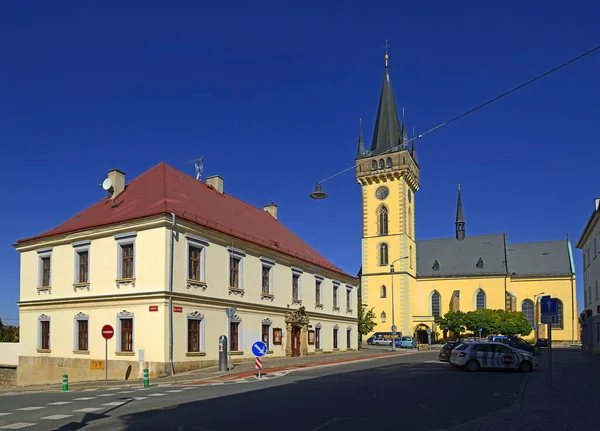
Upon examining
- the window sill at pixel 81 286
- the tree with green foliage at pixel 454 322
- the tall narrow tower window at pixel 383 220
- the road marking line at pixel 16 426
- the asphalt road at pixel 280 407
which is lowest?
the tree with green foliage at pixel 454 322

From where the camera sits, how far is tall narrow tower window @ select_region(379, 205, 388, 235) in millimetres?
78688

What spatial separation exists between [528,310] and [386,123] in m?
30.7

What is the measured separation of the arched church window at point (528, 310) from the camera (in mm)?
78312

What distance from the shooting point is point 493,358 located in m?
24.4

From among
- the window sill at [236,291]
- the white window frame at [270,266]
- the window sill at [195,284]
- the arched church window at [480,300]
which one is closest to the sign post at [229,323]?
the window sill at [236,291]

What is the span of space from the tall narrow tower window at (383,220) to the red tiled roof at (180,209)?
39.4 m


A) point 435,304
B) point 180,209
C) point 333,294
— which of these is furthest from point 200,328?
point 435,304

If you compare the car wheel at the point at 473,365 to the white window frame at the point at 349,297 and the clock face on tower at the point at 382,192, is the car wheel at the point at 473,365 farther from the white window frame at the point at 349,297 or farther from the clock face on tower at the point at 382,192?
the clock face on tower at the point at 382,192

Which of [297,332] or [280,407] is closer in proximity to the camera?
[280,407]

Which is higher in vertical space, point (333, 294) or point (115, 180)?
point (115, 180)

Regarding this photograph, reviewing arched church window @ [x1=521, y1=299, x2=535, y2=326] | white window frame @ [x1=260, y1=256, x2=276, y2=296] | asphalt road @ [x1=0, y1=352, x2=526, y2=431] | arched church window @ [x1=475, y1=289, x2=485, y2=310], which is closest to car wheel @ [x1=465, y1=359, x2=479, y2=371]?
asphalt road @ [x1=0, y1=352, x2=526, y2=431]

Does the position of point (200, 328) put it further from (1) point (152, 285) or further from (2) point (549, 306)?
(2) point (549, 306)

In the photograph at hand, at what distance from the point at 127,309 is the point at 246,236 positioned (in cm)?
828

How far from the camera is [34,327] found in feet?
105
